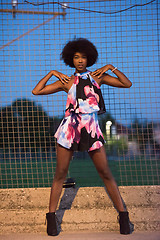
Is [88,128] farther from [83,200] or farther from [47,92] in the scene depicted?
[83,200]

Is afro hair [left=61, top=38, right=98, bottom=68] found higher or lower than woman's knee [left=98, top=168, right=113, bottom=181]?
higher

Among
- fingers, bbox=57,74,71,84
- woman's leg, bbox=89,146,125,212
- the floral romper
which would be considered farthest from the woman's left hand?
woman's leg, bbox=89,146,125,212

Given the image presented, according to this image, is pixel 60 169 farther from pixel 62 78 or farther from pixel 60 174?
pixel 62 78

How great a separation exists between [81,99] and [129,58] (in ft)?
3.11

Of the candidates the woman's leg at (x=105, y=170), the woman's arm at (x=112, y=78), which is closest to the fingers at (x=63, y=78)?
the woman's arm at (x=112, y=78)

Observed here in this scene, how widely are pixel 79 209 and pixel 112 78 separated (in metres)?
1.32

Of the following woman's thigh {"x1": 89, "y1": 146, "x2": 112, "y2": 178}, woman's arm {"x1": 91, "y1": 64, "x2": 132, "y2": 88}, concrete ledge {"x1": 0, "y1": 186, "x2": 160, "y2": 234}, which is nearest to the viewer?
woman's thigh {"x1": 89, "y1": 146, "x2": 112, "y2": 178}

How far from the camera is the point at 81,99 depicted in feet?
9.23

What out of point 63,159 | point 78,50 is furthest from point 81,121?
point 78,50

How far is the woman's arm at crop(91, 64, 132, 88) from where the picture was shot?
288 centimetres

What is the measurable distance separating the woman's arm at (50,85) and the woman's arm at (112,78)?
0.28 metres

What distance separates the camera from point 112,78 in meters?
2.94

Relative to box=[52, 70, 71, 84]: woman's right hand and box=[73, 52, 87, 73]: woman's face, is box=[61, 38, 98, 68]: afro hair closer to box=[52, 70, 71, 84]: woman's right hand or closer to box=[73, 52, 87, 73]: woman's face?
box=[73, 52, 87, 73]: woman's face

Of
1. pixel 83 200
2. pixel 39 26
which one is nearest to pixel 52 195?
pixel 83 200
